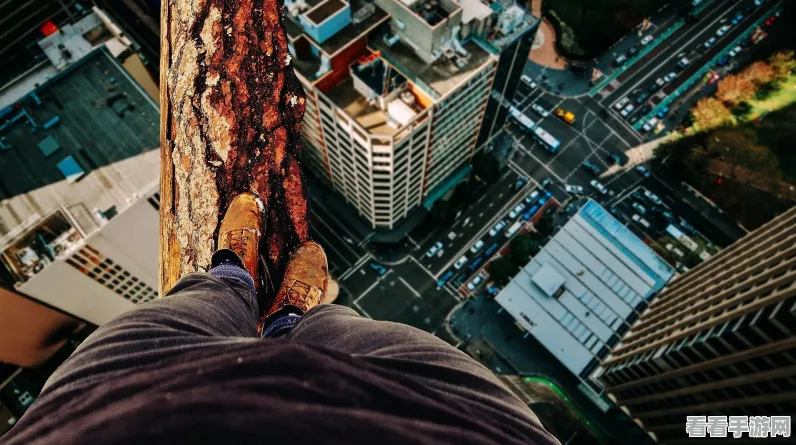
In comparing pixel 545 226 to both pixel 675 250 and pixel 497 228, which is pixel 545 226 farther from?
pixel 675 250

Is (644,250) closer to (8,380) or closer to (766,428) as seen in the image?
(766,428)

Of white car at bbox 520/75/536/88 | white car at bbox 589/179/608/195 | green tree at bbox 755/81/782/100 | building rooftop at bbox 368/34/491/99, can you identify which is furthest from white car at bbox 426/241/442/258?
green tree at bbox 755/81/782/100

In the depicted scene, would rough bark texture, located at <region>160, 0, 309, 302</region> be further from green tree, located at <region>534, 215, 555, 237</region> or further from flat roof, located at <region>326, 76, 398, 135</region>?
green tree, located at <region>534, 215, 555, 237</region>

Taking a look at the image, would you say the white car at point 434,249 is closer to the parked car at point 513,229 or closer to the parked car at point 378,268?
the parked car at point 378,268

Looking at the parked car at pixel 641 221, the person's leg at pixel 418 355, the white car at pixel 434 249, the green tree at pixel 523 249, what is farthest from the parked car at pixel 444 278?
Answer: the person's leg at pixel 418 355

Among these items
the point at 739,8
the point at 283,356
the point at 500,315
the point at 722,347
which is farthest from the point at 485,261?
the point at 739,8
